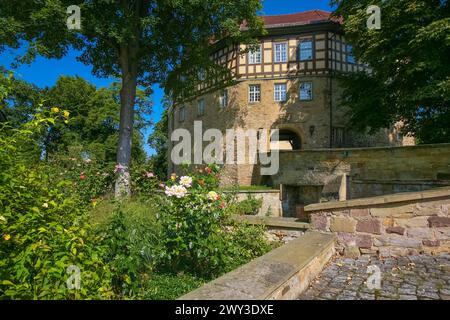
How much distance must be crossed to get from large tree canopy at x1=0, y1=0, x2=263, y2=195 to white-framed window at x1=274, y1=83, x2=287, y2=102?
6.69 metres

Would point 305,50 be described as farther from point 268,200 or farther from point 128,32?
point 128,32

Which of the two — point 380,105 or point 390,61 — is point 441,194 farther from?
point 380,105

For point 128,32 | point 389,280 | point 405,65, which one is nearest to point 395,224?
point 389,280

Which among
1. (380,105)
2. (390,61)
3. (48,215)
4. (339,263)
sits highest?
(390,61)

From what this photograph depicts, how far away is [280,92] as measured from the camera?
20.0 metres

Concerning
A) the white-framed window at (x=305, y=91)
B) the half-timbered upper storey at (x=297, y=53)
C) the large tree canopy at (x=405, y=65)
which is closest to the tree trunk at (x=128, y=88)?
the half-timbered upper storey at (x=297, y=53)

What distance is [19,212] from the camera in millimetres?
2449

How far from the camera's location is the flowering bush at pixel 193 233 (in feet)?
12.3

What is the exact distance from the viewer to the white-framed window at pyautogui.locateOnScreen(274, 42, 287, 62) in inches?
781

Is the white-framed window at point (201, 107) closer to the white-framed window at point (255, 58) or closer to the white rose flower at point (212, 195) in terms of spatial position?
the white-framed window at point (255, 58)

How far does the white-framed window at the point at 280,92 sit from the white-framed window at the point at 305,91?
1027mm

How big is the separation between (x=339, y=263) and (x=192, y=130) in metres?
21.6
